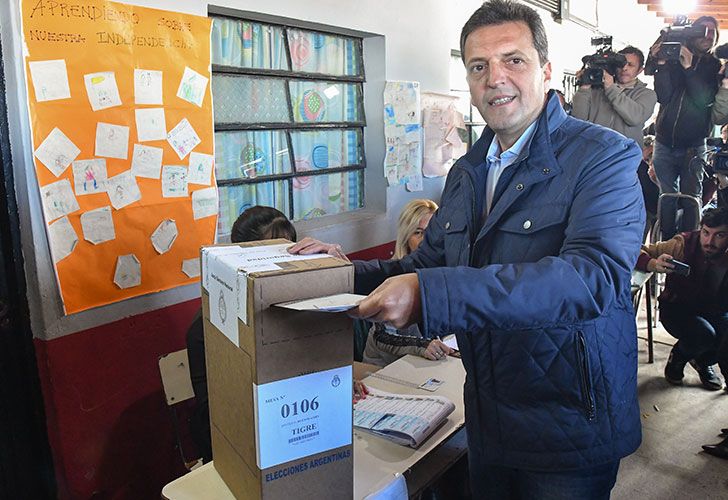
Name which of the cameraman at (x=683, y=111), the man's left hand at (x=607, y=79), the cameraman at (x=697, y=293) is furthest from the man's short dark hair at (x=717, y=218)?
the man's left hand at (x=607, y=79)

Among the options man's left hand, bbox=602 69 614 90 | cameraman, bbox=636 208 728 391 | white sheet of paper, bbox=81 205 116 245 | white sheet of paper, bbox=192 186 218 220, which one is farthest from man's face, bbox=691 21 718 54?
white sheet of paper, bbox=81 205 116 245

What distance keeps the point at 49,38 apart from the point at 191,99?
55cm

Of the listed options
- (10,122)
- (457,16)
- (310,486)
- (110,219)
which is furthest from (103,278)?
(457,16)

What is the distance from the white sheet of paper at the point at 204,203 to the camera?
93.7 inches

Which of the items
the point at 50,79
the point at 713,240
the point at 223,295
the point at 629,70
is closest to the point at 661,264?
the point at 713,240

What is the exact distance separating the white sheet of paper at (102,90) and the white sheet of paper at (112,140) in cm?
7

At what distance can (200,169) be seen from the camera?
7.84 ft

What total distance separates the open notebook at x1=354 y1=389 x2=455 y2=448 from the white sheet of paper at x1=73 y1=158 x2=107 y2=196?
1122 millimetres

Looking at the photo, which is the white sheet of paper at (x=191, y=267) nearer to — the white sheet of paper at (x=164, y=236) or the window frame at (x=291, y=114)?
the white sheet of paper at (x=164, y=236)

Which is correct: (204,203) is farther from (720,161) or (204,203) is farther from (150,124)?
(720,161)

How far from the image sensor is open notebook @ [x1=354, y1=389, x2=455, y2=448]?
A: 1559 mm

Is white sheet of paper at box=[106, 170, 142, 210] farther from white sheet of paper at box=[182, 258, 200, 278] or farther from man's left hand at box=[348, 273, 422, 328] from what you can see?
man's left hand at box=[348, 273, 422, 328]

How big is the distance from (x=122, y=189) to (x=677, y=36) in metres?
3.78

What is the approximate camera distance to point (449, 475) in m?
2.01
